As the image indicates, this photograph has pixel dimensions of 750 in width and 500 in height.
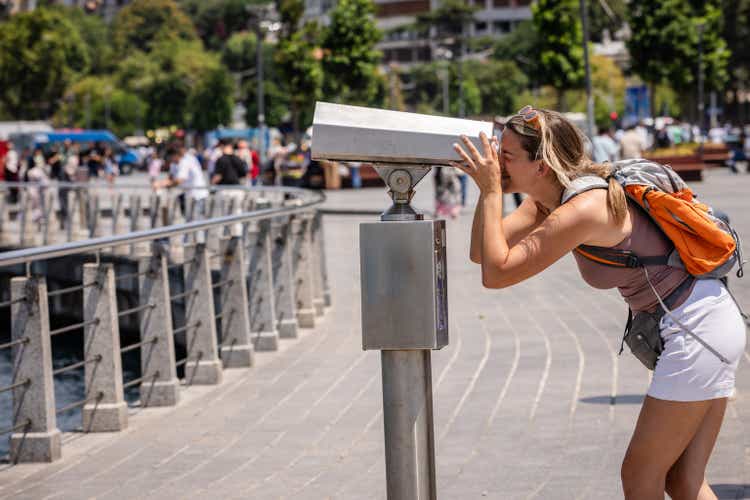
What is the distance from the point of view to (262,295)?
10930 mm

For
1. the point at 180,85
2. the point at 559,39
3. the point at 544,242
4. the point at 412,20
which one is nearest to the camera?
the point at 544,242

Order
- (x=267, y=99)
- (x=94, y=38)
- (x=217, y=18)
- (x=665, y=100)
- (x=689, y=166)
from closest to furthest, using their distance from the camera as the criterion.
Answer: (x=689, y=166)
(x=665, y=100)
(x=267, y=99)
(x=94, y=38)
(x=217, y=18)

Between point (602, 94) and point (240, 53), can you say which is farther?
point (240, 53)

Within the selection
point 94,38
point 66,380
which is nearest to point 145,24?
point 94,38

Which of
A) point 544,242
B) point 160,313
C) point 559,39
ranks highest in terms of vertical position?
point 559,39

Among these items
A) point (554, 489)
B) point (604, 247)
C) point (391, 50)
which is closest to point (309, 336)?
point (554, 489)

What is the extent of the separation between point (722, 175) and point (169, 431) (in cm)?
3633

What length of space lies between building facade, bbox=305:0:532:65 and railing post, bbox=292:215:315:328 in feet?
437

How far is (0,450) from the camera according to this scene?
11484 millimetres

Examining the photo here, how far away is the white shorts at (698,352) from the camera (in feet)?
11.9

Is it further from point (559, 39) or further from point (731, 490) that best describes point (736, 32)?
point (731, 490)

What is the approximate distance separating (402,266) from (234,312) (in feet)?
22.8

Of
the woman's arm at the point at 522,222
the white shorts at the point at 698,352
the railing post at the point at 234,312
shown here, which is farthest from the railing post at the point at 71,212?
the white shorts at the point at 698,352

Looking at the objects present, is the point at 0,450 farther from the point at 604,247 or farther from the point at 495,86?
the point at 495,86
